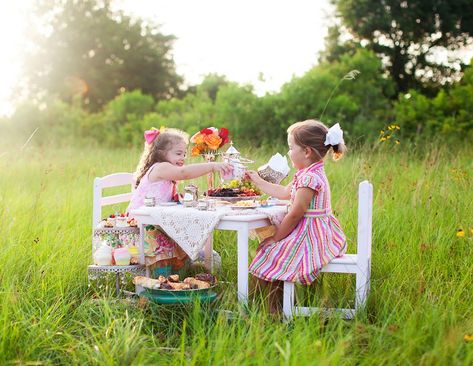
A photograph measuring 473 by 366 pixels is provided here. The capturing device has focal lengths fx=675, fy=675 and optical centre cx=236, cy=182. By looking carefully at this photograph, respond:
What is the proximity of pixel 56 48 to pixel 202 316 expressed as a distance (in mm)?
28509

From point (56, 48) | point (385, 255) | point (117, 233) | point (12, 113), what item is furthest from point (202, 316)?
point (56, 48)

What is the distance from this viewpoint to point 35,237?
17.9ft

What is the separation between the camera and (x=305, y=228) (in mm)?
4410

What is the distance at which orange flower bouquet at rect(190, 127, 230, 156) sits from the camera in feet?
16.3

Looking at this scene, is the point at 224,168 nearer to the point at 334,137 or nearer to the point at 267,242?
the point at 267,242

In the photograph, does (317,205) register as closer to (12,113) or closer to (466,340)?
(466,340)

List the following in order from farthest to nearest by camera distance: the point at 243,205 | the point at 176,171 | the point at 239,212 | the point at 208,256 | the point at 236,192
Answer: the point at 208,256 → the point at 176,171 → the point at 236,192 → the point at 243,205 → the point at 239,212

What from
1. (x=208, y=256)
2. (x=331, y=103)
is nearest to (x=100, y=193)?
(x=208, y=256)

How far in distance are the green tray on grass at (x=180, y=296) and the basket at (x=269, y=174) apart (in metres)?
0.99

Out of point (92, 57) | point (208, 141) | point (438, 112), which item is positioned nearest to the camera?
point (208, 141)

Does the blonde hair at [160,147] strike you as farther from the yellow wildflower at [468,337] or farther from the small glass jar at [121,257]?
the yellow wildflower at [468,337]

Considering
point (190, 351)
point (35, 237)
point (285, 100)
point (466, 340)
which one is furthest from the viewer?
→ point (285, 100)

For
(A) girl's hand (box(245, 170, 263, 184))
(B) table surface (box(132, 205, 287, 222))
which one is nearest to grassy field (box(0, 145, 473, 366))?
(B) table surface (box(132, 205, 287, 222))

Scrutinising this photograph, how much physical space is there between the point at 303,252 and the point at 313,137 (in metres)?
0.77
